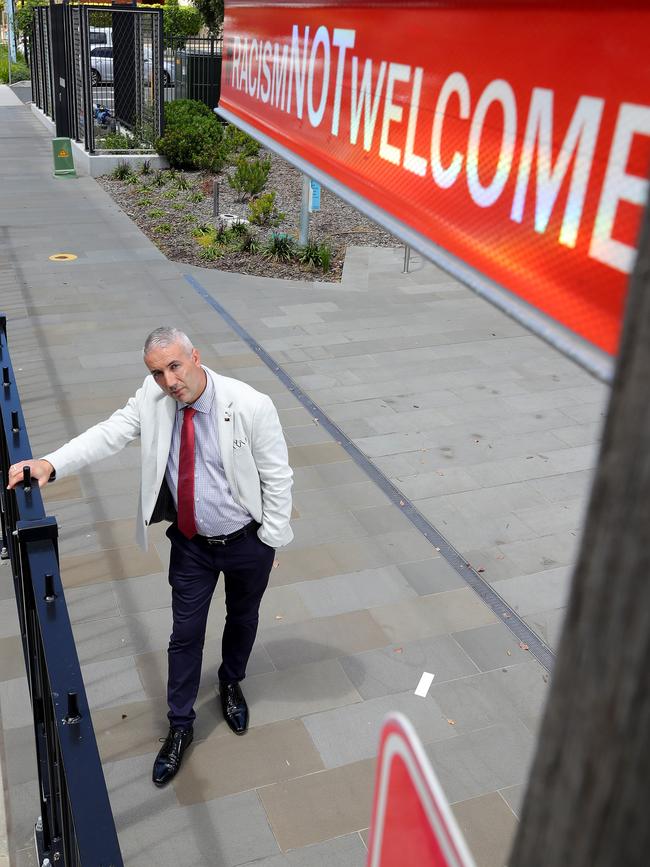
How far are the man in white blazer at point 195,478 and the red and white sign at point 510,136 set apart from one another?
68.8 inches

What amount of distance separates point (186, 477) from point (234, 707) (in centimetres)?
139

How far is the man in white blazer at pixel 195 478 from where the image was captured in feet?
12.6

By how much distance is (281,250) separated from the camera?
1360 cm

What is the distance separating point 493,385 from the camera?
30.0 feet

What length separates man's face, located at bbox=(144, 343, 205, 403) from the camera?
12.0 ft

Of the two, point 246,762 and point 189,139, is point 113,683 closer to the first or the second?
point 246,762

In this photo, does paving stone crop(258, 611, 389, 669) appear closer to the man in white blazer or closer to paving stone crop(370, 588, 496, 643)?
paving stone crop(370, 588, 496, 643)

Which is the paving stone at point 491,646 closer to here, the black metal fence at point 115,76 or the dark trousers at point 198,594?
the dark trousers at point 198,594

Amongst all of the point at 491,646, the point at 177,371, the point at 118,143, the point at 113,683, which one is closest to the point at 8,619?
the point at 113,683

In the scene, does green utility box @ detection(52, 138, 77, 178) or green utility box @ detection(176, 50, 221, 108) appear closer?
green utility box @ detection(52, 138, 77, 178)

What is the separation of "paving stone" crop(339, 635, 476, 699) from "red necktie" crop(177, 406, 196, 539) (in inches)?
61.2

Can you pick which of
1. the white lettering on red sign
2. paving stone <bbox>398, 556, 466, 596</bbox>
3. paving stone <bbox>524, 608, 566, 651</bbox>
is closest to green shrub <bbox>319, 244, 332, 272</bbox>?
paving stone <bbox>398, 556, 466, 596</bbox>

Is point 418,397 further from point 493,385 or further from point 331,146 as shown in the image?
point 331,146

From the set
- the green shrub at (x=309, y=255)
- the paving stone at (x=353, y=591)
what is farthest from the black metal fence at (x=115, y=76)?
the paving stone at (x=353, y=591)
